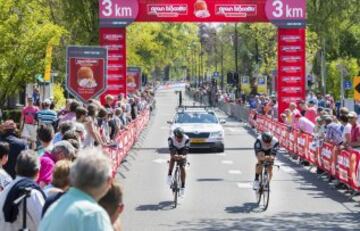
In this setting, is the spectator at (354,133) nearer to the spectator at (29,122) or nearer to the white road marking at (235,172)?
the white road marking at (235,172)

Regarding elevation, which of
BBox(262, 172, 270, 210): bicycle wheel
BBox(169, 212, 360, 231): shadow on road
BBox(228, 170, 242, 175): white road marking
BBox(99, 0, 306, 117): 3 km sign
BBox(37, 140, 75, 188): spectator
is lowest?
BBox(228, 170, 242, 175): white road marking

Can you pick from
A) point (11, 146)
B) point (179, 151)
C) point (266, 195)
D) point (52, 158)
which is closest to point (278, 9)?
point (179, 151)

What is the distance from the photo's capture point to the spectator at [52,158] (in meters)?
9.19

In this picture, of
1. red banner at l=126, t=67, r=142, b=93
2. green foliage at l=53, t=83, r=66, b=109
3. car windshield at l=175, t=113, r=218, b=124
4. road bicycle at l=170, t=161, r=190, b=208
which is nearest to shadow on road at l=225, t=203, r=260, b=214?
road bicycle at l=170, t=161, r=190, b=208

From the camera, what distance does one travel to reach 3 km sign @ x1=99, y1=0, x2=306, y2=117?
109 ft

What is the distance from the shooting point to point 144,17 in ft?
111

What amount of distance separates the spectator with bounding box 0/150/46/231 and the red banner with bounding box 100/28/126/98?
26.2 m

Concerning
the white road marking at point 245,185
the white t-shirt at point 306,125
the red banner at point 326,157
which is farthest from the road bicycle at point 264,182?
the white t-shirt at point 306,125

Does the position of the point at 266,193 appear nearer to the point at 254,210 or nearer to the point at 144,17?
the point at 254,210

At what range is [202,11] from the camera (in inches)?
1324

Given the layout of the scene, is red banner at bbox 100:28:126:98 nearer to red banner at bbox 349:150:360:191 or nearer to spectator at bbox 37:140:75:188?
red banner at bbox 349:150:360:191

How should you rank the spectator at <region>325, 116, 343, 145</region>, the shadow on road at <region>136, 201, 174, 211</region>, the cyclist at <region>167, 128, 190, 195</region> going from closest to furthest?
the shadow on road at <region>136, 201, 174, 211</region>
the cyclist at <region>167, 128, 190, 195</region>
the spectator at <region>325, 116, 343, 145</region>

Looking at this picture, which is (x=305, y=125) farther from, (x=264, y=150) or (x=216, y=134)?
(x=264, y=150)

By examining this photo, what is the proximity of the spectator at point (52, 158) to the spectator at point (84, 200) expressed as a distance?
3.98m
